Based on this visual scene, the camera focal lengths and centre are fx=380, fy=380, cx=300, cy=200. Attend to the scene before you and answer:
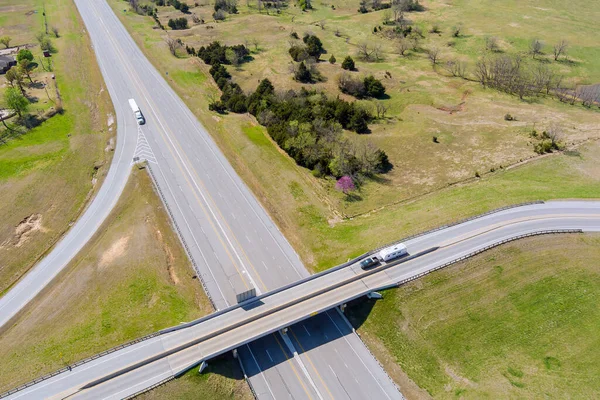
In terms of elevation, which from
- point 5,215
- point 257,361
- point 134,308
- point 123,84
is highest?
point 123,84

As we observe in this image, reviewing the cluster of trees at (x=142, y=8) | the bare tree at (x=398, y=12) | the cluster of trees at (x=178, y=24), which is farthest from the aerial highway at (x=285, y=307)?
the cluster of trees at (x=142, y=8)

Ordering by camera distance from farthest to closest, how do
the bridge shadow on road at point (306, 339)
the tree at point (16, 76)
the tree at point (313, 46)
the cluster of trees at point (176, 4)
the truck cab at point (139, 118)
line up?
1. the cluster of trees at point (176, 4)
2. the tree at point (313, 46)
3. the tree at point (16, 76)
4. the truck cab at point (139, 118)
5. the bridge shadow on road at point (306, 339)

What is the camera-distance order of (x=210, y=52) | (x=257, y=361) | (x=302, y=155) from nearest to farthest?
1. (x=257, y=361)
2. (x=302, y=155)
3. (x=210, y=52)

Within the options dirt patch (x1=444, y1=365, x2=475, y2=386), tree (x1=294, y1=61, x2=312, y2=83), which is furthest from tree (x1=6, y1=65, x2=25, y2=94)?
dirt patch (x1=444, y1=365, x2=475, y2=386)

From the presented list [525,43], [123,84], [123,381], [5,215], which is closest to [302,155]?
[123,381]

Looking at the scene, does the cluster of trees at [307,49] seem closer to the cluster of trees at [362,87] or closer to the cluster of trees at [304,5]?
the cluster of trees at [362,87]

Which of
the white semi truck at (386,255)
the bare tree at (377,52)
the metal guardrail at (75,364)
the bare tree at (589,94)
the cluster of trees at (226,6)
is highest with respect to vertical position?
the cluster of trees at (226,6)

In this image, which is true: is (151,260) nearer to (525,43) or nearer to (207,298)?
(207,298)
